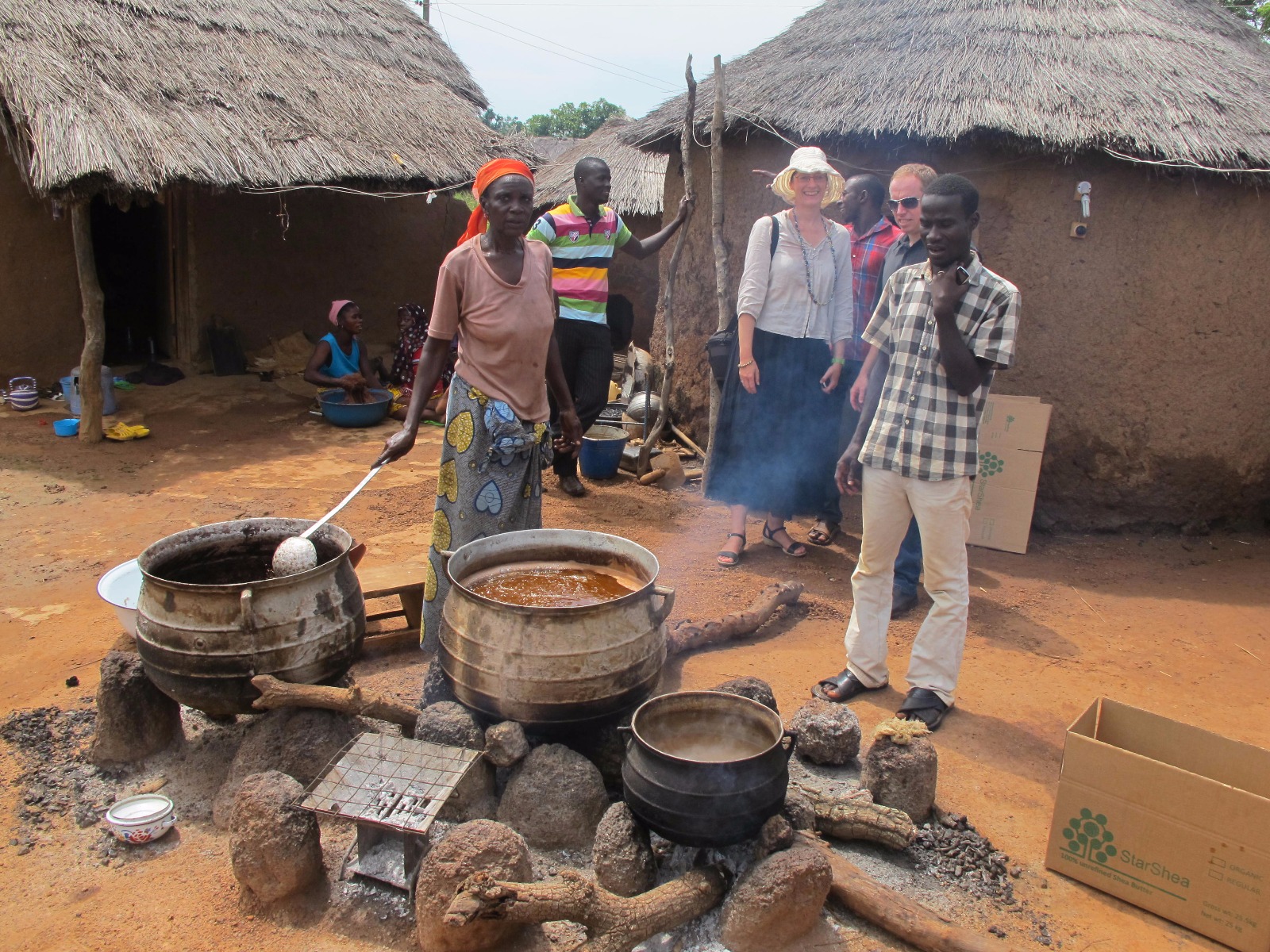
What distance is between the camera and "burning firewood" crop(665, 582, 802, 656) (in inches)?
150

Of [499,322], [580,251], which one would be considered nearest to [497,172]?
[499,322]

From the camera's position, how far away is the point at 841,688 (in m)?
3.51

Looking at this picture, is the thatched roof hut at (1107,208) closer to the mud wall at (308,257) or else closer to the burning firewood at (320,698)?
the burning firewood at (320,698)

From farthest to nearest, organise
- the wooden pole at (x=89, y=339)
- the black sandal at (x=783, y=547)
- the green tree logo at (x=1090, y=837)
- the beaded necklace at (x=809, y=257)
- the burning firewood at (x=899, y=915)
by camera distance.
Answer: the wooden pole at (x=89, y=339) < the black sandal at (x=783, y=547) < the beaded necklace at (x=809, y=257) < the green tree logo at (x=1090, y=837) < the burning firewood at (x=899, y=915)

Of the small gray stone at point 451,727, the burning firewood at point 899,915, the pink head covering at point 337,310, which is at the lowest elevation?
the burning firewood at point 899,915

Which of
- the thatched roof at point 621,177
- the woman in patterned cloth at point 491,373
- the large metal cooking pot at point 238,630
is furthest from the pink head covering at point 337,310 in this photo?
the large metal cooking pot at point 238,630

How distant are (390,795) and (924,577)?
6.40ft

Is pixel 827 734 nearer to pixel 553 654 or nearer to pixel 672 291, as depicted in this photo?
pixel 553 654

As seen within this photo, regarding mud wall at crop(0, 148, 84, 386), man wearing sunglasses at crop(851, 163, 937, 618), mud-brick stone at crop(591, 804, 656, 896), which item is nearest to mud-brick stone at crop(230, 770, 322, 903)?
mud-brick stone at crop(591, 804, 656, 896)

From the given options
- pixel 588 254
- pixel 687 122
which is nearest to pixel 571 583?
pixel 588 254

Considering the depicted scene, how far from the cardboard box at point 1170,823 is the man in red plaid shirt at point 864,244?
8.30 ft

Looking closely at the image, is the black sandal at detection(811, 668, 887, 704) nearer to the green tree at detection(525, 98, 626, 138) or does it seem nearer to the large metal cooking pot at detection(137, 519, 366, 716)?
the large metal cooking pot at detection(137, 519, 366, 716)

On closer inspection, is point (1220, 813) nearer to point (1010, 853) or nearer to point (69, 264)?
point (1010, 853)

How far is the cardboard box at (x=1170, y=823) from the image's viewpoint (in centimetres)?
228
